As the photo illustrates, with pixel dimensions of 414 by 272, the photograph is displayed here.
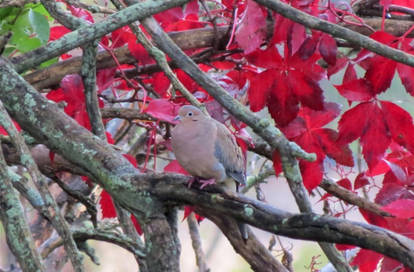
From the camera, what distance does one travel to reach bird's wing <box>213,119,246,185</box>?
189 centimetres

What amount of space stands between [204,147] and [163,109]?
0.16m

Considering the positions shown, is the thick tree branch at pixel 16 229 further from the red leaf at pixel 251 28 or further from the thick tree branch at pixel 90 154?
the red leaf at pixel 251 28

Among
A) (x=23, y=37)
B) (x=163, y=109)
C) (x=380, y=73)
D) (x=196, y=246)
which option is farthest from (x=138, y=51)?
(x=196, y=246)

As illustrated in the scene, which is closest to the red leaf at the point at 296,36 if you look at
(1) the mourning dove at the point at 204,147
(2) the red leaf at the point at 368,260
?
(1) the mourning dove at the point at 204,147

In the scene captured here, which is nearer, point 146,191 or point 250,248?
point 146,191

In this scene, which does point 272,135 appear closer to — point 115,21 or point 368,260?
point 115,21

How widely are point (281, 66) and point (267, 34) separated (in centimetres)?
13

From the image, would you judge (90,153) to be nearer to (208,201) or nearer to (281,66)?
(208,201)

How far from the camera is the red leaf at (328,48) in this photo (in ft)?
5.28

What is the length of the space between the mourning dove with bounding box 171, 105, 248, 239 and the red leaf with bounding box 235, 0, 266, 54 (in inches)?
11.1

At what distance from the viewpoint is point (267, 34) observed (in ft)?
5.81

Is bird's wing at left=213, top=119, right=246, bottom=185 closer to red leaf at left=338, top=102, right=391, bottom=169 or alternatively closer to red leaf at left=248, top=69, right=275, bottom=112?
red leaf at left=248, top=69, right=275, bottom=112

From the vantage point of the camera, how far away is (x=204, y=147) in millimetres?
1865

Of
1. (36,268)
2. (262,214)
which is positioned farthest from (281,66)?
(36,268)
